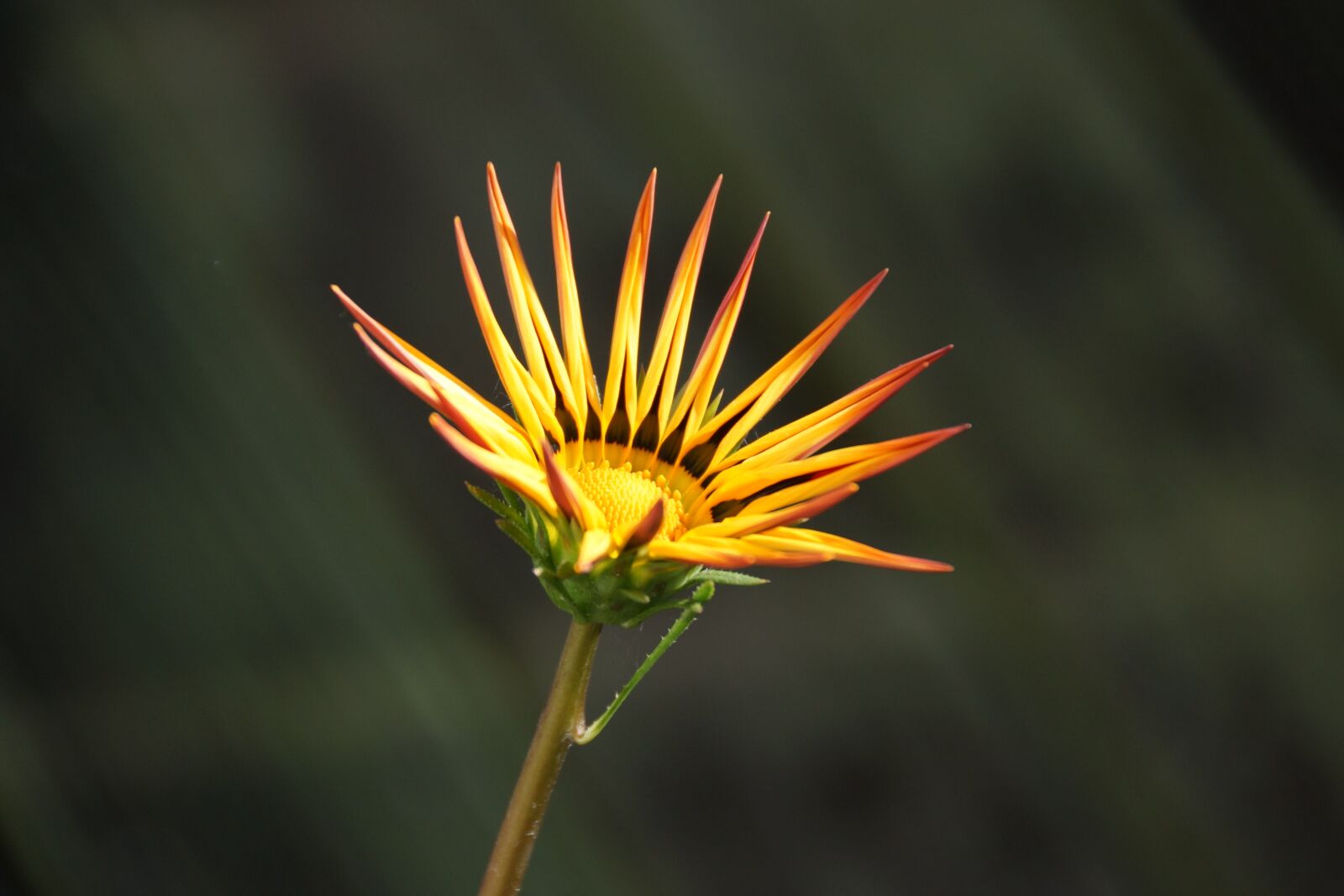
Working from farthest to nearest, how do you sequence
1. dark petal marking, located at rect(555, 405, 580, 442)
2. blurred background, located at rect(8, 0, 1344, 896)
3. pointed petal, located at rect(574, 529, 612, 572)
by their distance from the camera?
blurred background, located at rect(8, 0, 1344, 896) → dark petal marking, located at rect(555, 405, 580, 442) → pointed petal, located at rect(574, 529, 612, 572)

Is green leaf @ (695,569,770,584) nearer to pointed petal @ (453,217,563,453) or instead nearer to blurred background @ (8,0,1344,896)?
pointed petal @ (453,217,563,453)

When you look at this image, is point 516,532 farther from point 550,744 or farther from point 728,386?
point 728,386

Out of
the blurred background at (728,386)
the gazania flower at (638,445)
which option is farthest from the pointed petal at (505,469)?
the blurred background at (728,386)

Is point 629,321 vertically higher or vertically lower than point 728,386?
higher

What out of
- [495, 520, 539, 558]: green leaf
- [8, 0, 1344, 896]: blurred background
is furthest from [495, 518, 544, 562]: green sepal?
[8, 0, 1344, 896]: blurred background

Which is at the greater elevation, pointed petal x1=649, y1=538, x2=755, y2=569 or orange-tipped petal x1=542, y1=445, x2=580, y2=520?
orange-tipped petal x1=542, y1=445, x2=580, y2=520

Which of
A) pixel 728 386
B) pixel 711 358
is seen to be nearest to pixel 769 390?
pixel 711 358

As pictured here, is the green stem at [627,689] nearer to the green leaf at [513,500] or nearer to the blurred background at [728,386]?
the green leaf at [513,500]
